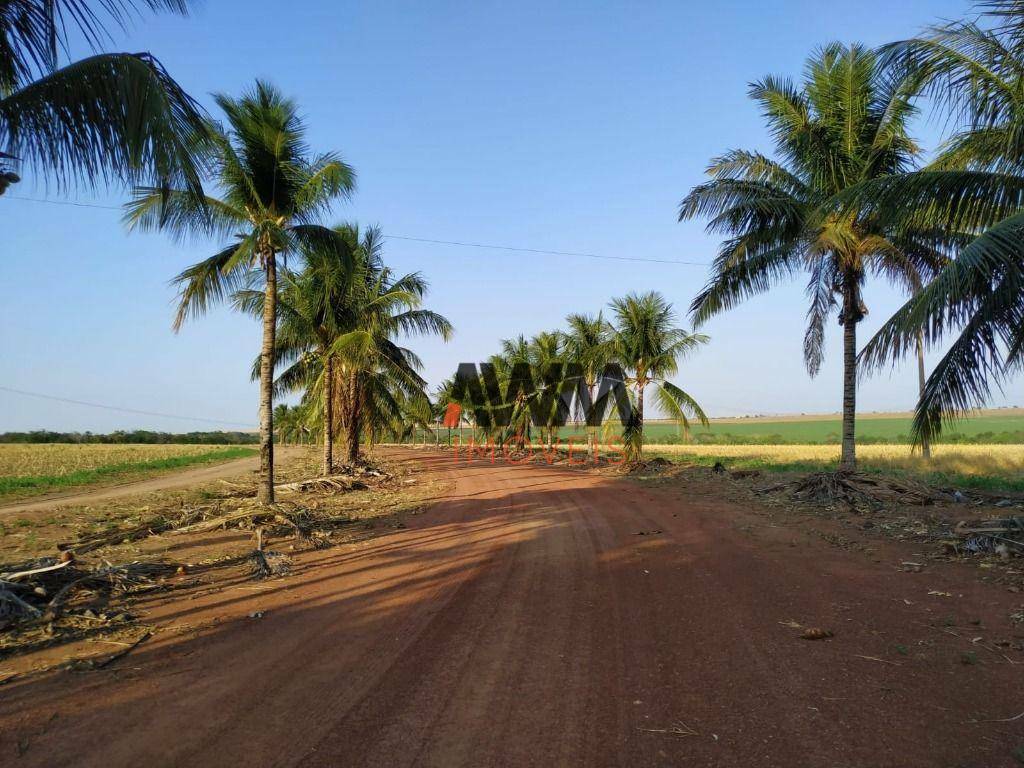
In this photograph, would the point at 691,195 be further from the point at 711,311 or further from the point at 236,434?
the point at 236,434

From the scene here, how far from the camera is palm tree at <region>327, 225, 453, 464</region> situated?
59.2 ft

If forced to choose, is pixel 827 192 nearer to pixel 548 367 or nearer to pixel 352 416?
pixel 352 416

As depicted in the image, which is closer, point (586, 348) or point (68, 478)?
point (68, 478)

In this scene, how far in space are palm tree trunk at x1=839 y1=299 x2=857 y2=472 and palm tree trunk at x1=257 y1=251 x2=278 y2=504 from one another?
11.9m

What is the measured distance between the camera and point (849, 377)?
1284cm

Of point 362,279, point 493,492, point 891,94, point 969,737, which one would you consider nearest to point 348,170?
point 362,279

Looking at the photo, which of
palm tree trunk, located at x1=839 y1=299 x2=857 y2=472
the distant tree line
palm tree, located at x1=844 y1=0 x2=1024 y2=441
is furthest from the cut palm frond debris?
the distant tree line

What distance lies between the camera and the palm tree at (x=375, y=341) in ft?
59.2

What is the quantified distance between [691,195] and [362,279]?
33.3 feet

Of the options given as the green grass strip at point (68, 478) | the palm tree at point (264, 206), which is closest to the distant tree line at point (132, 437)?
the green grass strip at point (68, 478)

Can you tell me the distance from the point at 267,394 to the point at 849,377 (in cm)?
1238

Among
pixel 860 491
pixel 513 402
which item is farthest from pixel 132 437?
pixel 860 491

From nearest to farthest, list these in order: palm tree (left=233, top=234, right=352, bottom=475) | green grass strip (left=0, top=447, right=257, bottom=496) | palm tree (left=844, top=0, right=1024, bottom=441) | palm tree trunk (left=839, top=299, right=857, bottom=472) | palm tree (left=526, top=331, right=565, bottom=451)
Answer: palm tree (left=844, top=0, right=1024, bottom=441) < palm tree trunk (left=839, top=299, right=857, bottom=472) < palm tree (left=233, top=234, right=352, bottom=475) < green grass strip (left=0, top=447, right=257, bottom=496) < palm tree (left=526, top=331, right=565, bottom=451)

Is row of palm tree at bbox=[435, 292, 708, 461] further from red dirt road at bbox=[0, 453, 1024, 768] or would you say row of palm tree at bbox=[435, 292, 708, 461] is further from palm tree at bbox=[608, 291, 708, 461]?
red dirt road at bbox=[0, 453, 1024, 768]
